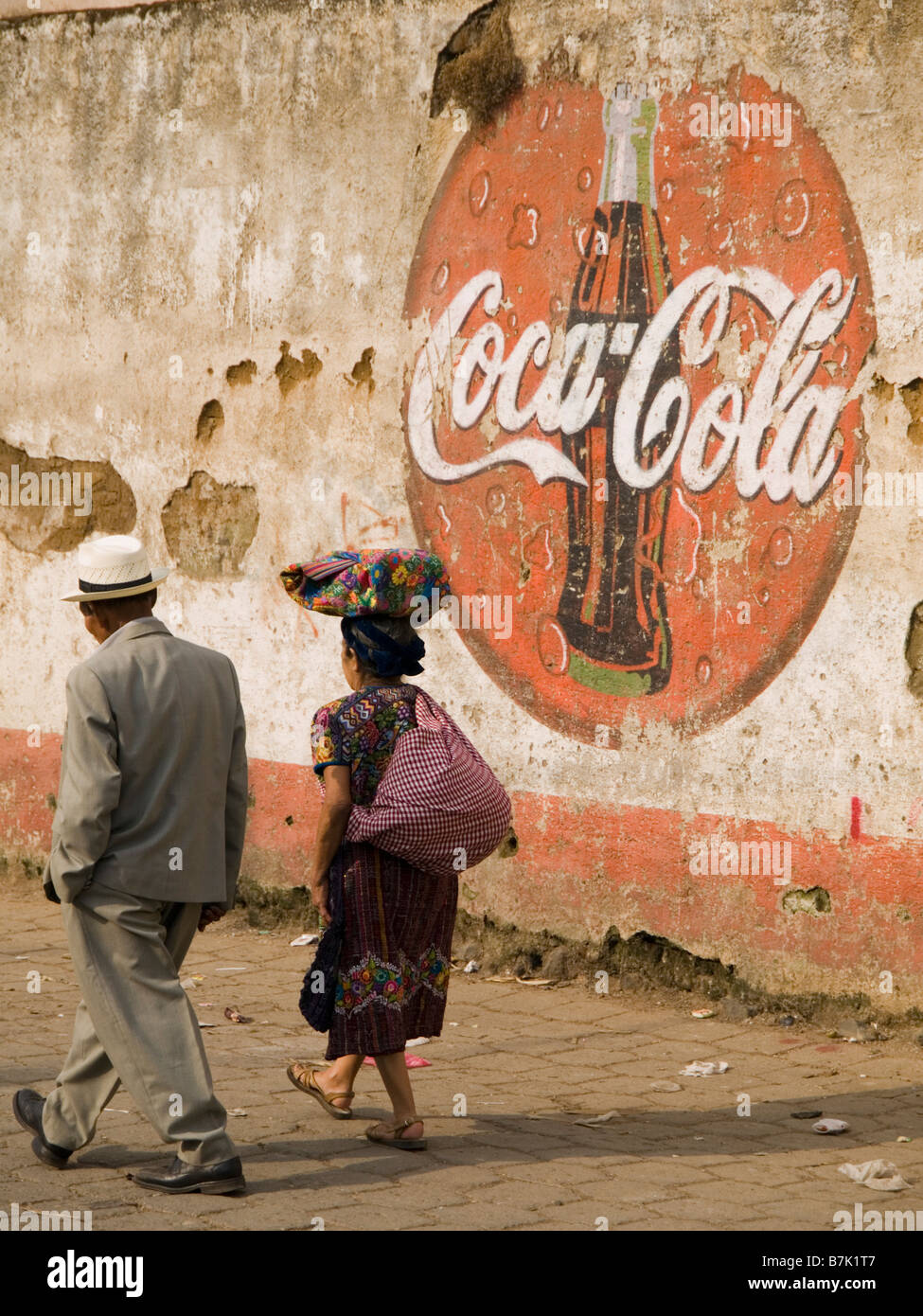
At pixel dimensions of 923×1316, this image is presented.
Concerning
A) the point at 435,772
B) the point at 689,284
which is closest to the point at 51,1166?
the point at 435,772

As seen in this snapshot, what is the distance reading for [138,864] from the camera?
4.47 m

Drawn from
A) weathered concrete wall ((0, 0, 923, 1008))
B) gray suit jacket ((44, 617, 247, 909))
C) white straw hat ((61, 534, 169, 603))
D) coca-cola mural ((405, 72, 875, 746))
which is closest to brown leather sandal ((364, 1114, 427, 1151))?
gray suit jacket ((44, 617, 247, 909))

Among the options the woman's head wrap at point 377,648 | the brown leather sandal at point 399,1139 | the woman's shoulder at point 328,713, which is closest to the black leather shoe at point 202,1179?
the brown leather sandal at point 399,1139

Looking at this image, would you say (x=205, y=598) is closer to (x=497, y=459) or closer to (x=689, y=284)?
(x=497, y=459)

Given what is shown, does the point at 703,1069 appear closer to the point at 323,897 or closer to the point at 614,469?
the point at 323,897

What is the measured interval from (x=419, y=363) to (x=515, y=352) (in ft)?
1.72

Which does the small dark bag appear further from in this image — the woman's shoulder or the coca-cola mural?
the coca-cola mural

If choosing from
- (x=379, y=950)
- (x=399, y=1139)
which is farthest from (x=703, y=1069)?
(x=379, y=950)

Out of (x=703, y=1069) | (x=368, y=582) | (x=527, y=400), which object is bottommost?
(x=703, y=1069)

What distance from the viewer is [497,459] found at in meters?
7.22

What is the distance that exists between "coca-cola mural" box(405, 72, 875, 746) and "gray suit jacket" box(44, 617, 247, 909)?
2576 millimetres

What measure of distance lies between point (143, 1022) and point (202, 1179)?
0.45m

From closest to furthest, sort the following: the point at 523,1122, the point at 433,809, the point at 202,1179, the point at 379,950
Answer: the point at 202,1179
the point at 433,809
the point at 379,950
the point at 523,1122

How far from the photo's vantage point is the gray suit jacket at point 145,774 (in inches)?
174
